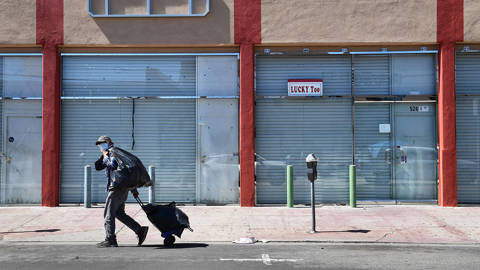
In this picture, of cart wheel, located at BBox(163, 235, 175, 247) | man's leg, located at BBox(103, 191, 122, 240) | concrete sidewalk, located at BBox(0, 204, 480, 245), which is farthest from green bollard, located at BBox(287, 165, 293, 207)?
man's leg, located at BBox(103, 191, 122, 240)

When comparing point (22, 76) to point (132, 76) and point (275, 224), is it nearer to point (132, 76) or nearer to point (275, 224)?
point (132, 76)

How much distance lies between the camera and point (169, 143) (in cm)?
1360

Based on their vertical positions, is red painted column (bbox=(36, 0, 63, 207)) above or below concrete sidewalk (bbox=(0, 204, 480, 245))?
above

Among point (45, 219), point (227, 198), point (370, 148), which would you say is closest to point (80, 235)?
point (45, 219)

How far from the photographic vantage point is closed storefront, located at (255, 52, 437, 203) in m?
13.5

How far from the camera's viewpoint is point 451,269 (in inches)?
280

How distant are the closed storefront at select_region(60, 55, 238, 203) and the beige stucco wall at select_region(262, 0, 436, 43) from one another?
209cm

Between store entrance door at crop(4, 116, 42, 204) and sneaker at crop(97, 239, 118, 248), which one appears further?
store entrance door at crop(4, 116, 42, 204)

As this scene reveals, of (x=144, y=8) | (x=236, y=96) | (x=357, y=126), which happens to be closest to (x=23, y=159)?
(x=144, y=8)

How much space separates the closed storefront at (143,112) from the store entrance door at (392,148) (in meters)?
3.71

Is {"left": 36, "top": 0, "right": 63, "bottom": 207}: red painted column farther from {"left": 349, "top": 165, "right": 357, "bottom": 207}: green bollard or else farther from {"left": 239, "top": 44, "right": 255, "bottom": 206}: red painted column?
{"left": 349, "top": 165, "right": 357, "bottom": 207}: green bollard

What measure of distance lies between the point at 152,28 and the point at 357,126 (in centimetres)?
582

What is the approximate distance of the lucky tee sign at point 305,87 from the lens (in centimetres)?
1348

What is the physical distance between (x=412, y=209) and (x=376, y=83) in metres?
3.32
